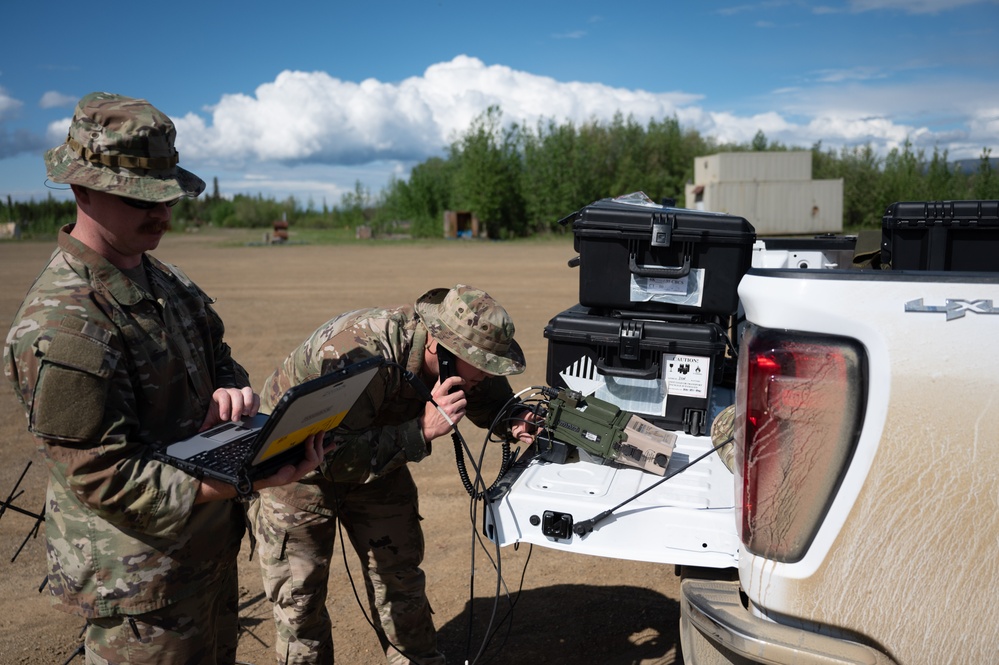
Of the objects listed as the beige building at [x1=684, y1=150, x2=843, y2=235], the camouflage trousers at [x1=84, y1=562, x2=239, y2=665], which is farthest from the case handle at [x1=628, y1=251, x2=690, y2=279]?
the beige building at [x1=684, y1=150, x2=843, y2=235]

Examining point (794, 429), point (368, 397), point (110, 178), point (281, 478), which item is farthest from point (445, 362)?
point (794, 429)

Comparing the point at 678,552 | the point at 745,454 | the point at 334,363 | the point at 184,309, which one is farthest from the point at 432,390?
the point at 745,454

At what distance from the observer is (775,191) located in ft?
97.0

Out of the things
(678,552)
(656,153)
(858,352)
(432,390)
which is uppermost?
(656,153)

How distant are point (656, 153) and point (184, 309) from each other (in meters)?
45.4

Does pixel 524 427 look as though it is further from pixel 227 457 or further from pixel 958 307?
pixel 958 307

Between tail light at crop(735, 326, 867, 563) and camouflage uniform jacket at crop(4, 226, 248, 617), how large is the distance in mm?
1408

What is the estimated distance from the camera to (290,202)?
61969 mm

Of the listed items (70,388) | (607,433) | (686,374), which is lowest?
(607,433)

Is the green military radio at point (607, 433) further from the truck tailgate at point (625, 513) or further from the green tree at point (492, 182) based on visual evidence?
the green tree at point (492, 182)

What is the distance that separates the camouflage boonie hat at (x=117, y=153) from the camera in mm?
2016

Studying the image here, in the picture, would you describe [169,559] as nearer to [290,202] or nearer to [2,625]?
[2,625]

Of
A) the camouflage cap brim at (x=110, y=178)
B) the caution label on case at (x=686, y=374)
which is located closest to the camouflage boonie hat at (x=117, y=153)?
the camouflage cap brim at (x=110, y=178)

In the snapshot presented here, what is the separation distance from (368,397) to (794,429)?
5.37ft
